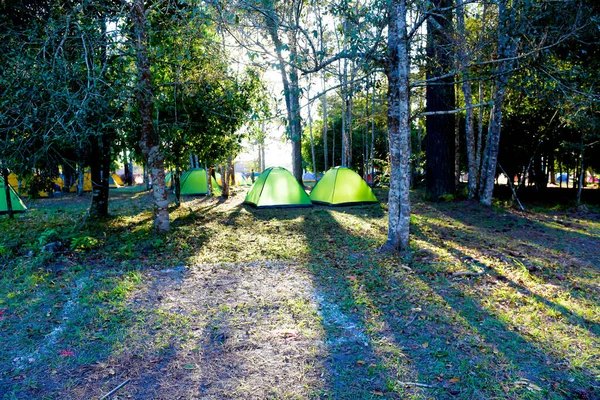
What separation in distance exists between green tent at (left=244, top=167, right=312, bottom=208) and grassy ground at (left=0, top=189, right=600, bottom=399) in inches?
198

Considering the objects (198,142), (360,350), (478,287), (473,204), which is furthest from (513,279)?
(198,142)

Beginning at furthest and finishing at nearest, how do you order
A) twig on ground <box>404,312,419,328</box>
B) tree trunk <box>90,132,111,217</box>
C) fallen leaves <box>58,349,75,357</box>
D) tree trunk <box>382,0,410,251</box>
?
tree trunk <box>90,132,111,217</box> → tree trunk <box>382,0,410,251</box> → twig on ground <box>404,312,419,328</box> → fallen leaves <box>58,349,75,357</box>

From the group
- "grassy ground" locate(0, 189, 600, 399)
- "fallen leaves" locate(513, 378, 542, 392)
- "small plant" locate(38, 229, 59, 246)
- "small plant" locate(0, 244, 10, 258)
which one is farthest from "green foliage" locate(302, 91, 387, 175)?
"fallen leaves" locate(513, 378, 542, 392)

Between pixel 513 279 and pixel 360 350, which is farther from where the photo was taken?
pixel 513 279

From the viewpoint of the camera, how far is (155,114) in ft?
28.1

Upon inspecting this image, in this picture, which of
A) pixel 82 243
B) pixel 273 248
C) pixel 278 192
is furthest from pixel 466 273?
pixel 278 192

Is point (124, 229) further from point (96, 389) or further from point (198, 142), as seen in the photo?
point (96, 389)

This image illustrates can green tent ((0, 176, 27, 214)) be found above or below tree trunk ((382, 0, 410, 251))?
below

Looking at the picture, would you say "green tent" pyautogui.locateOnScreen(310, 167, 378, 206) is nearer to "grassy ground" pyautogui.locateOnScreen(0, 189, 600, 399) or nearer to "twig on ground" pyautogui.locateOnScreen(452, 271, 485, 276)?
"grassy ground" pyautogui.locateOnScreen(0, 189, 600, 399)

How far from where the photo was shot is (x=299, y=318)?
13.1ft

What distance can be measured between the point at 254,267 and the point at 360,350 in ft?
9.04

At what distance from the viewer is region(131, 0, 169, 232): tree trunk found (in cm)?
693

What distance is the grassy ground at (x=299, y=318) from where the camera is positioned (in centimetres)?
294

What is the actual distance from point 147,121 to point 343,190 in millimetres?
7022
